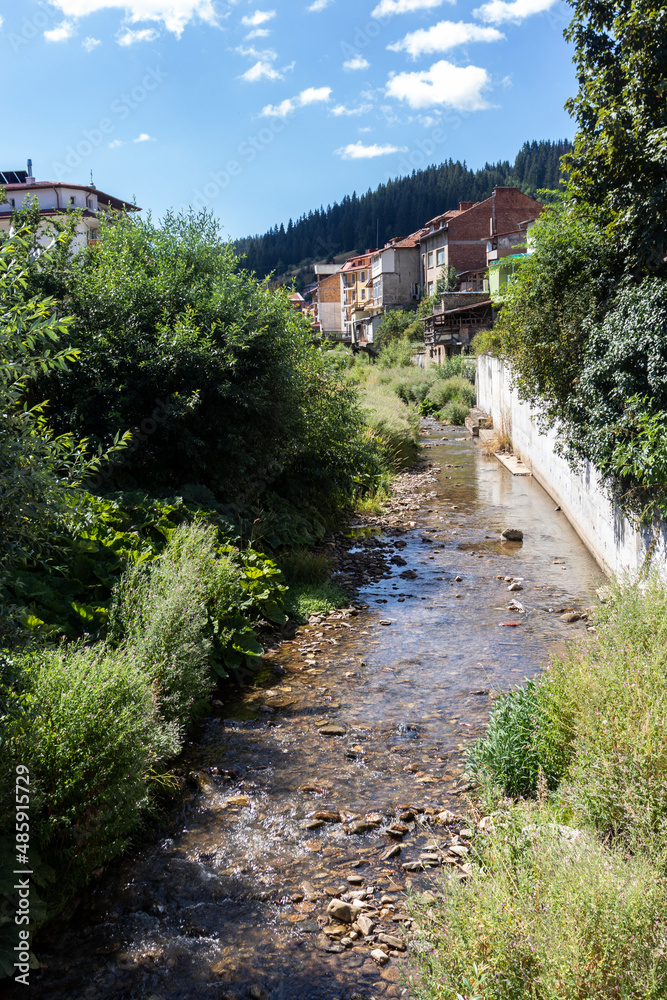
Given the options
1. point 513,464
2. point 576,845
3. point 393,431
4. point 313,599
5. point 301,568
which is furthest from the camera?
point 393,431

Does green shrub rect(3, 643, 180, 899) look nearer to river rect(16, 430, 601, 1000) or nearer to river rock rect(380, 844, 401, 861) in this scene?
river rect(16, 430, 601, 1000)

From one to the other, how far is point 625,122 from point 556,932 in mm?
9645

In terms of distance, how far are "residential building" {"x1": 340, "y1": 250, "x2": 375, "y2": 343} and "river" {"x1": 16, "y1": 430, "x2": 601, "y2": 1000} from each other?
7272 cm

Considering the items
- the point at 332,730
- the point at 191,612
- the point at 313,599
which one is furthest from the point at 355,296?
the point at 332,730

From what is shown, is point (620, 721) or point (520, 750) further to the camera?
point (520, 750)

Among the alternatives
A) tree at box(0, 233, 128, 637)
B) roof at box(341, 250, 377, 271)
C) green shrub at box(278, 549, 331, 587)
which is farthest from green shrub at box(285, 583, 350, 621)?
roof at box(341, 250, 377, 271)

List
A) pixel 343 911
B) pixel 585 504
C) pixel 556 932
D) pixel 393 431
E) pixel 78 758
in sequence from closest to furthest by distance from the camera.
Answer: pixel 556 932 < pixel 343 911 < pixel 78 758 < pixel 585 504 < pixel 393 431

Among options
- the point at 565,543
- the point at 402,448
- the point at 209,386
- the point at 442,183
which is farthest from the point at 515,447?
the point at 442,183

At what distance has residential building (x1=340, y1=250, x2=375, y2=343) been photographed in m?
81.1

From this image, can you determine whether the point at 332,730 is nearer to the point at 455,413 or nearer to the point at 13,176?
the point at 455,413

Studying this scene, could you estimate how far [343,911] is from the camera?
4.09m

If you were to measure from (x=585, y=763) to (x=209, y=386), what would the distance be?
25.4ft

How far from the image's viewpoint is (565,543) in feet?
41.2

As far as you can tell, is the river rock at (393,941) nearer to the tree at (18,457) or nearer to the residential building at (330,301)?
the tree at (18,457)
